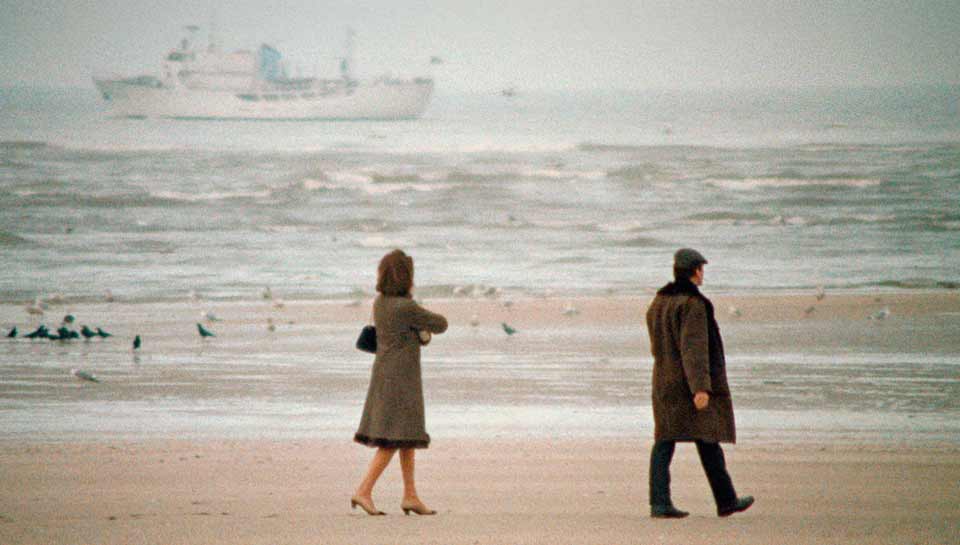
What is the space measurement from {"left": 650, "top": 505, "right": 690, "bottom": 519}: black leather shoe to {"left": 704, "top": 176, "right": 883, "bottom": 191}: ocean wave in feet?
113

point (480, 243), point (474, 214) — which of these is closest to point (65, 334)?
point (480, 243)

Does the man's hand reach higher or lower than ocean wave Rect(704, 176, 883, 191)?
lower

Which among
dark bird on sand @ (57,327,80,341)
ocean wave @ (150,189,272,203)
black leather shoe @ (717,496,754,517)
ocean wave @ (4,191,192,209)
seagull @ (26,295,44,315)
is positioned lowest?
black leather shoe @ (717,496,754,517)

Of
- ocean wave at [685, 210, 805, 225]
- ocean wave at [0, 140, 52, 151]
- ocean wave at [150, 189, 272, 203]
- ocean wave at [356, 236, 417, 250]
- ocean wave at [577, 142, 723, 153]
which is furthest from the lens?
ocean wave at [577, 142, 723, 153]

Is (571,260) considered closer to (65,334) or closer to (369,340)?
(65,334)

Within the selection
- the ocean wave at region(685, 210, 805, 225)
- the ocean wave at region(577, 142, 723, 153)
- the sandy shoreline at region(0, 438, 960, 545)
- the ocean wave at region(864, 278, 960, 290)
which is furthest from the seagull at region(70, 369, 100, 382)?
the ocean wave at region(577, 142, 723, 153)

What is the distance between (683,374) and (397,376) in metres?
1.15

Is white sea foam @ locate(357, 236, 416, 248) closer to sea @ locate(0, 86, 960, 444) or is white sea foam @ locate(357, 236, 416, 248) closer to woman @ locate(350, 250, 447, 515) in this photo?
sea @ locate(0, 86, 960, 444)

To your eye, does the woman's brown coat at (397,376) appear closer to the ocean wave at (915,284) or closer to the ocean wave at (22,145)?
the ocean wave at (915,284)

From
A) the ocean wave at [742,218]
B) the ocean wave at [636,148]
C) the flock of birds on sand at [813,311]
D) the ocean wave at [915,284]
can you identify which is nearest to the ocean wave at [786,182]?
the ocean wave at [742,218]

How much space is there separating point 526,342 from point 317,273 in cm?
820

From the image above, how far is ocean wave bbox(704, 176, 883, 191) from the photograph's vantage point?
4003cm

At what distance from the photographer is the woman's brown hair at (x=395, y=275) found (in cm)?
589

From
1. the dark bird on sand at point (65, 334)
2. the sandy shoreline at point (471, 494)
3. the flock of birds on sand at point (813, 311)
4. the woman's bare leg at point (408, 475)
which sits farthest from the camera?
the flock of birds on sand at point (813, 311)
